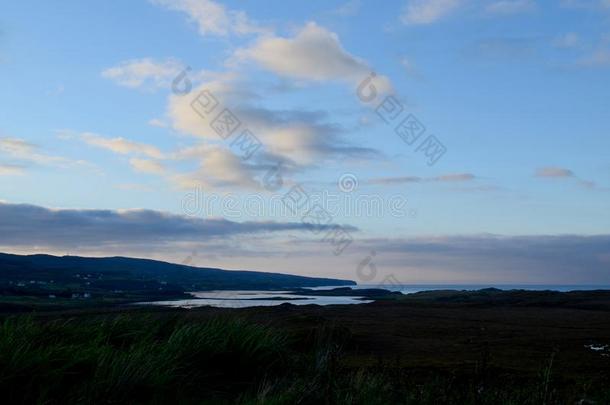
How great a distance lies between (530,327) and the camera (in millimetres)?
41625

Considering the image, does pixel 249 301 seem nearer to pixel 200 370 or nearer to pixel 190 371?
pixel 200 370

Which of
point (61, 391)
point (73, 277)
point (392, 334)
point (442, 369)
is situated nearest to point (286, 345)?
point (61, 391)

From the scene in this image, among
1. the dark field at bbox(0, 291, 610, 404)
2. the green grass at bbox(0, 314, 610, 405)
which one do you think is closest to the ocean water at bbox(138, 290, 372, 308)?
the dark field at bbox(0, 291, 610, 404)

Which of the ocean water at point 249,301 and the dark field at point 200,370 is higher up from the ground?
the dark field at point 200,370

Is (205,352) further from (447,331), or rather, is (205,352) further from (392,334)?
(447,331)

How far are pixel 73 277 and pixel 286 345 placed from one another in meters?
158

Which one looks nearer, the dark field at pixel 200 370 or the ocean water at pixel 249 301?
the dark field at pixel 200 370

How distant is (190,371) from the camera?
356 inches

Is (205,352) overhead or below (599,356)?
overhead

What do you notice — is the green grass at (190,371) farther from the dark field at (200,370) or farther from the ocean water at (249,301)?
the ocean water at (249,301)

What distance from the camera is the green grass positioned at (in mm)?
7609

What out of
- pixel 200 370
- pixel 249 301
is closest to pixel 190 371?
pixel 200 370

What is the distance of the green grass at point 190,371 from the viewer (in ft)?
25.0

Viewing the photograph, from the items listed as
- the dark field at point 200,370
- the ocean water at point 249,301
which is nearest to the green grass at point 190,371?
the dark field at point 200,370
